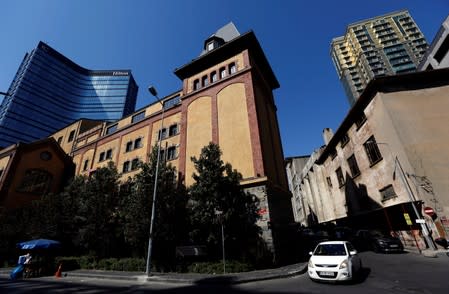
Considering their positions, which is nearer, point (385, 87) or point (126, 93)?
point (385, 87)

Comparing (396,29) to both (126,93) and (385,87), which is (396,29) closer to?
(385,87)

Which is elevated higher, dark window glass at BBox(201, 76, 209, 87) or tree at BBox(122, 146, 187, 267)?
dark window glass at BBox(201, 76, 209, 87)

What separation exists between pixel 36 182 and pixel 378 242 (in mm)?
39925

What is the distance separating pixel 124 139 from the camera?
27.8 metres

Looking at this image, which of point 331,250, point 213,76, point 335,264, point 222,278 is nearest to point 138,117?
point 213,76

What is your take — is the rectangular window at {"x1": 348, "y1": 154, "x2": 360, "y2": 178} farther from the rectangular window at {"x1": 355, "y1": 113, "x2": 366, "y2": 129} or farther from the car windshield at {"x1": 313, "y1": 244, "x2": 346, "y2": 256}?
the car windshield at {"x1": 313, "y1": 244, "x2": 346, "y2": 256}

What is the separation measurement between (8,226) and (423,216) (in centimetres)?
3498

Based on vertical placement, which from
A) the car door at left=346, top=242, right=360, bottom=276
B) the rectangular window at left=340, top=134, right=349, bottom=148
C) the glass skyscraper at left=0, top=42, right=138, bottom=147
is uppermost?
the glass skyscraper at left=0, top=42, right=138, bottom=147

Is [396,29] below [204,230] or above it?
above

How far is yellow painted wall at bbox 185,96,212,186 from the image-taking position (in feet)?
64.1

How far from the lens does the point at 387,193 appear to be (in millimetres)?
19359

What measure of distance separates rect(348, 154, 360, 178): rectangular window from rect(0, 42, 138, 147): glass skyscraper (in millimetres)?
104880

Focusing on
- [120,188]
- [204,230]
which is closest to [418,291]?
[204,230]

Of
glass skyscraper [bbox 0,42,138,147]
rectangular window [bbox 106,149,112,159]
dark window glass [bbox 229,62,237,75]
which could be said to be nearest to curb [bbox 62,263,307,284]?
dark window glass [bbox 229,62,237,75]
